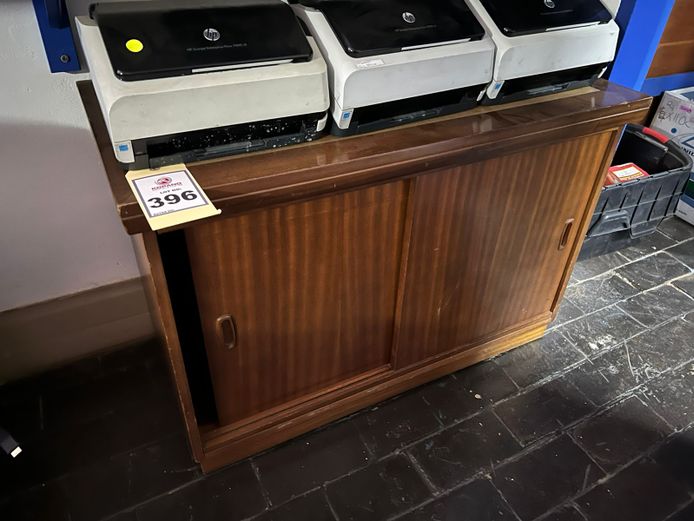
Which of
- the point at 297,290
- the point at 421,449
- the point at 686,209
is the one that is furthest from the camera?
the point at 686,209

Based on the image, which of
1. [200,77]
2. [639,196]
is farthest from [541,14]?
[639,196]

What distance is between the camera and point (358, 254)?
1179mm

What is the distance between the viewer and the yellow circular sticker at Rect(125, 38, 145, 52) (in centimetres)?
89

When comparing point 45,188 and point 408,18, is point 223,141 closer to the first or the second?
point 408,18

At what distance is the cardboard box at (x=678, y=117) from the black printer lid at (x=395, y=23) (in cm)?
175

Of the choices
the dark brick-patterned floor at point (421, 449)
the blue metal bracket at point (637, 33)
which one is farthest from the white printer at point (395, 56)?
the blue metal bracket at point (637, 33)

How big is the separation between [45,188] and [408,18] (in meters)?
1.00

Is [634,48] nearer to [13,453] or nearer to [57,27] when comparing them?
[57,27]

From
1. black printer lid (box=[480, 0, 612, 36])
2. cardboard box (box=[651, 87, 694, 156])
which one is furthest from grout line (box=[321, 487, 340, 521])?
cardboard box (box=[651, 87, 694, 156])

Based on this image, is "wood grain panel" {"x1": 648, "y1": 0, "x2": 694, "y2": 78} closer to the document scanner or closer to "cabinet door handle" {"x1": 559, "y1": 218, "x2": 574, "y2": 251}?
→ "cabinet door handle" {"x1": 559, "y1": 218, "x2": 574, "y2": 251}

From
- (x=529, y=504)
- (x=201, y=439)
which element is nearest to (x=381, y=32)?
(x=201, y=439)

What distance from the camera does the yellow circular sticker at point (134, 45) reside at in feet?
2.92

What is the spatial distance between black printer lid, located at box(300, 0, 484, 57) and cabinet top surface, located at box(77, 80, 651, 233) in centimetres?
17

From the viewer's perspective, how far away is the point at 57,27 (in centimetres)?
115
